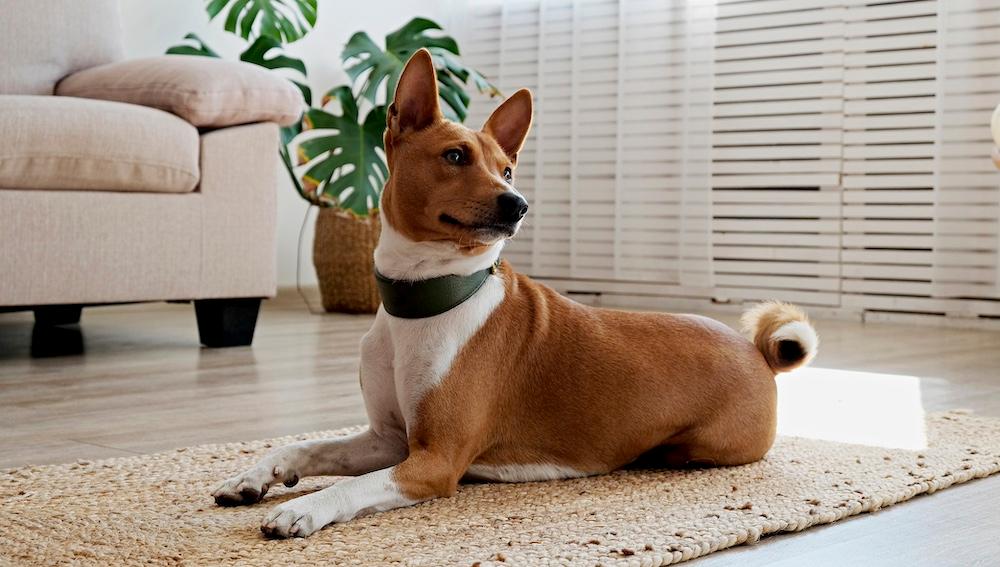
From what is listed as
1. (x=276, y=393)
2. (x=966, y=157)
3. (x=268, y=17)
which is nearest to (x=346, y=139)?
(x=268, y=17)

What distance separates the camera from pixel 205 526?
1.33 metres

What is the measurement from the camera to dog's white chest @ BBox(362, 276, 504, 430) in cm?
148

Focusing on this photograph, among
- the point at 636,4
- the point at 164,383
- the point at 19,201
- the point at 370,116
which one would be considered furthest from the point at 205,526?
the point at 636,4

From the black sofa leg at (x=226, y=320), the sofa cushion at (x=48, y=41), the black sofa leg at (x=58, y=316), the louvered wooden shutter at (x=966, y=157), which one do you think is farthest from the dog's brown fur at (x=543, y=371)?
the louvered wooden shutter at (x=966, y=157)

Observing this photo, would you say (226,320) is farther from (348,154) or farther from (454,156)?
(454,156)

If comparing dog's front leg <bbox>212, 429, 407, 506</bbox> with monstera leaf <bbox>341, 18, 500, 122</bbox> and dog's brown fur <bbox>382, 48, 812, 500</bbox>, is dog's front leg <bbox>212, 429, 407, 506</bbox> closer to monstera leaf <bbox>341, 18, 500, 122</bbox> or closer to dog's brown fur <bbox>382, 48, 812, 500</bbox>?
dog's brown fur <bbox>382, 48, 812, 500</bbox>

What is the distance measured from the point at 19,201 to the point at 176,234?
16.0 inches

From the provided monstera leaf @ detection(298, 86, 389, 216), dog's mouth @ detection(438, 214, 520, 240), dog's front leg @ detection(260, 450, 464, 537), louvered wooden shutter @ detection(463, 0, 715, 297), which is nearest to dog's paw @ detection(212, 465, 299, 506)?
dog's front leg @ detection(260, 450, 464, 537)

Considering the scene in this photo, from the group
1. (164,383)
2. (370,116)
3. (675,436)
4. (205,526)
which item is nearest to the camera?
(205,526)

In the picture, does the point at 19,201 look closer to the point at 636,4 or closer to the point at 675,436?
the point at 675,436

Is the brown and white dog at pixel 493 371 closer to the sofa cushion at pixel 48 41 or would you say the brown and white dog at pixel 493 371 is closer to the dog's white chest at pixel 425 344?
the dog's white chest at pixel 425 344

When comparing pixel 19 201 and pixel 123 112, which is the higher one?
pixel 123 112

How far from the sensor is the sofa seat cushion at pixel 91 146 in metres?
2.62

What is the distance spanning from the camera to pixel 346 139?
4312 millimetres
